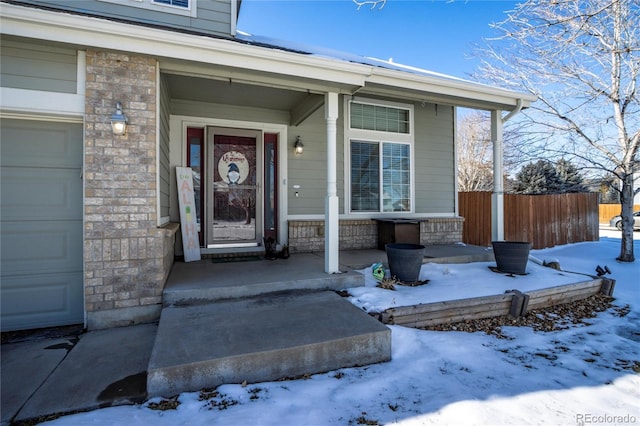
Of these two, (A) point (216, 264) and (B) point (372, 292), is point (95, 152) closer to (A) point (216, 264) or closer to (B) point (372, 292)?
(A) point (216, 264)

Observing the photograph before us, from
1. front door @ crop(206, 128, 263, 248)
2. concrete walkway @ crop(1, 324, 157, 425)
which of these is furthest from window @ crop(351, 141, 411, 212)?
concrete walkway @ crop(1, 324, 157, 425)

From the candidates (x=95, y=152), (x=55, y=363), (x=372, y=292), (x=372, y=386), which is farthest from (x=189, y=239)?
(x=372, y=386)

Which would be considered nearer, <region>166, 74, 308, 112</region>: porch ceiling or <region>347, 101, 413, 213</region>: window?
→ <region>166, 74, 308, 112</region>: porch ceiling

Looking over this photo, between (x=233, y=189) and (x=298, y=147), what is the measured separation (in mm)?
1375

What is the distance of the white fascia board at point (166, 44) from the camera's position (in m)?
2.92

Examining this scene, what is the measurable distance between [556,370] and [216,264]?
4141 mm

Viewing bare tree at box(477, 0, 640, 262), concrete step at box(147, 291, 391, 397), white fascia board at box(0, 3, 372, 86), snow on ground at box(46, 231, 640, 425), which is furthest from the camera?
bare tree at box(477, 0, 640, 262)

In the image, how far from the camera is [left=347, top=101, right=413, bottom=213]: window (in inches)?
249

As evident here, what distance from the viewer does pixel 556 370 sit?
2.63 m

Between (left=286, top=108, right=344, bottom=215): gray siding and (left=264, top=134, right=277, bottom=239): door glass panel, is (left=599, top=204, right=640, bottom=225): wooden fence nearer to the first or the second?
(left=286, top=108, right=344, bottom=215): gray siding

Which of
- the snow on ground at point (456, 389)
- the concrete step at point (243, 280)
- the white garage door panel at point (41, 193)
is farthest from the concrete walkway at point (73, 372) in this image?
the white garage door panel at point (41, 193)

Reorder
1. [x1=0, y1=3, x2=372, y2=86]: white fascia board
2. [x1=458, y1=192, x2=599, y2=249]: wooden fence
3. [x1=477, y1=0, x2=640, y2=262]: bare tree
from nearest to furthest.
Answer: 1. [x1=0, y1=3, x2=372, y2=86]: white fascia board
2. [x1=477, y1=0, x2=640, y2=262]: bare tree
3. [x1=458, y1=192, x2=599, y2=249]: wooden fence

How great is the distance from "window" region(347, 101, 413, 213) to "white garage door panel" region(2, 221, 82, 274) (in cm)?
436

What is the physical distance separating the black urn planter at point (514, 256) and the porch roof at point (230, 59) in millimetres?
2434
